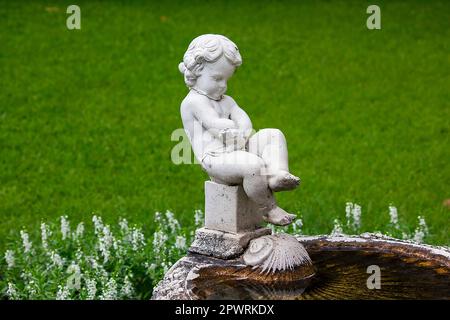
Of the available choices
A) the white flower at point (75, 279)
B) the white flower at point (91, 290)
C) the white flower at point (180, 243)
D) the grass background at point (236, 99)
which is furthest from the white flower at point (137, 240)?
the grass background at point (236, 99)

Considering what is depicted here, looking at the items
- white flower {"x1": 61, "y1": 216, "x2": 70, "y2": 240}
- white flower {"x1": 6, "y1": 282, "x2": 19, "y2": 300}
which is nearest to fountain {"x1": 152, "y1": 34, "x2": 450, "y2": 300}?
white flower {"x1": 6, "y1": 282, "x2": 19, "y2": 300}

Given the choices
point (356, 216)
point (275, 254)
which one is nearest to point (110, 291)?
point (275, 254)

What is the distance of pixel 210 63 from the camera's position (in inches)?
178

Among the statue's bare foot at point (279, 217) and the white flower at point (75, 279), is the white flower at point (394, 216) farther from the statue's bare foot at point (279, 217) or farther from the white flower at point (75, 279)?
the white flower at point (75, 279)

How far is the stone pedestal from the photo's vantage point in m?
4.50

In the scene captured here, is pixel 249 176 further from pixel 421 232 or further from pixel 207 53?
pixel 421 232

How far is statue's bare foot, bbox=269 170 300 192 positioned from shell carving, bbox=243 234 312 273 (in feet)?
1.14

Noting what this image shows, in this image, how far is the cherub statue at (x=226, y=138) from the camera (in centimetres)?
435

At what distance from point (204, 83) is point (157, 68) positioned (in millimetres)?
6888

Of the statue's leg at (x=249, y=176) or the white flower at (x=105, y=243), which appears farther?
the white flower at (x=105, y=243)

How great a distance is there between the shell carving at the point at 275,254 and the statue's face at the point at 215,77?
2.86 feet

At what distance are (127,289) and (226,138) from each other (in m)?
1.80

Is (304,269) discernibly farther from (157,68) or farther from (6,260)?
(157,68)

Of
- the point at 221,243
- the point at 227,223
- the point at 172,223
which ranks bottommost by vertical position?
the point at 172,223
